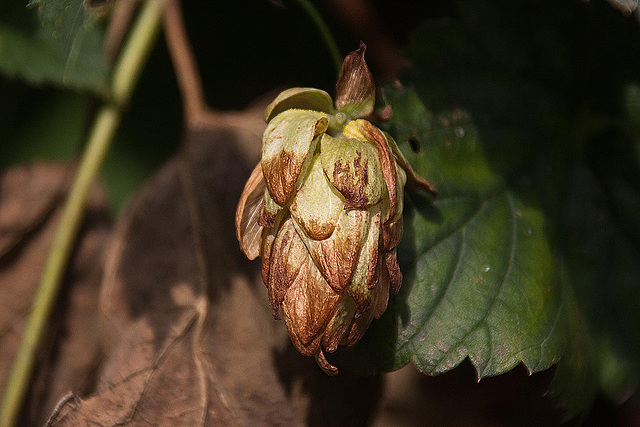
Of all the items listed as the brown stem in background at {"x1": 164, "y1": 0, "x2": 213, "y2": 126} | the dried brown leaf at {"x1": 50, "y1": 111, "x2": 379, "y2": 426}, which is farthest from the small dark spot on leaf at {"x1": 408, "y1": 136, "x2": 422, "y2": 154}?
the brown stem in background at {"x1": 164, "y1": 0, "x2": 213, "y2": 126}

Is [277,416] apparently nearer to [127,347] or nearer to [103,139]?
[127,347]

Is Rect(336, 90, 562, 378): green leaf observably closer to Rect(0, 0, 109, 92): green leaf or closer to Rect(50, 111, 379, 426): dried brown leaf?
Rect(50, 111, 379, 426): dried brown leaf

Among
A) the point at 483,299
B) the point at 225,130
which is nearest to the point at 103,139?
the point at 225,130

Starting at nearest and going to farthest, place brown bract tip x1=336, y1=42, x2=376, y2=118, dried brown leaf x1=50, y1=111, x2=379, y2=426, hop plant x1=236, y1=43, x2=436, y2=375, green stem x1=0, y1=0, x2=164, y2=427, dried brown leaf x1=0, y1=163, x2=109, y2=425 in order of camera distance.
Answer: hop plant x1=236, y1=43, x2=436, y2=375, brown bract tip x1=336, y1=42, x2=376, y2=118, dried brown leaf x1=50, y1=111, x2=379, y2=426, green stem x1=0, y1=0, x2=164, y2=427, dried brown leaf x1=0, y1=163, x2=109, y2=425

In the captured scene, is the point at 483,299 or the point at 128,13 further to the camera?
the point at 128,13

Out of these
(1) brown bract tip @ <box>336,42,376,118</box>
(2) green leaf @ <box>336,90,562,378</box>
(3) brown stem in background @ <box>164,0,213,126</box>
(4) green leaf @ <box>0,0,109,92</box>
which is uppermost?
(1) brown bract tip @ <box>336,42,376,118</box>

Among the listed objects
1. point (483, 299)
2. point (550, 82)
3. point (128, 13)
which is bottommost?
point (483, 299)

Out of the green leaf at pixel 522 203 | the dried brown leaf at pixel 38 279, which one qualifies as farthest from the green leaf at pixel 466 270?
the dried brown leaf at pixel 38 279

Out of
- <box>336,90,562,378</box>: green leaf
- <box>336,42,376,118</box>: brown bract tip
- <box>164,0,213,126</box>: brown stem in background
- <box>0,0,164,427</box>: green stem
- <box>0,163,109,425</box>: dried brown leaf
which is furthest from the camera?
<box>164,0,213,126</box>: brown stem in background
